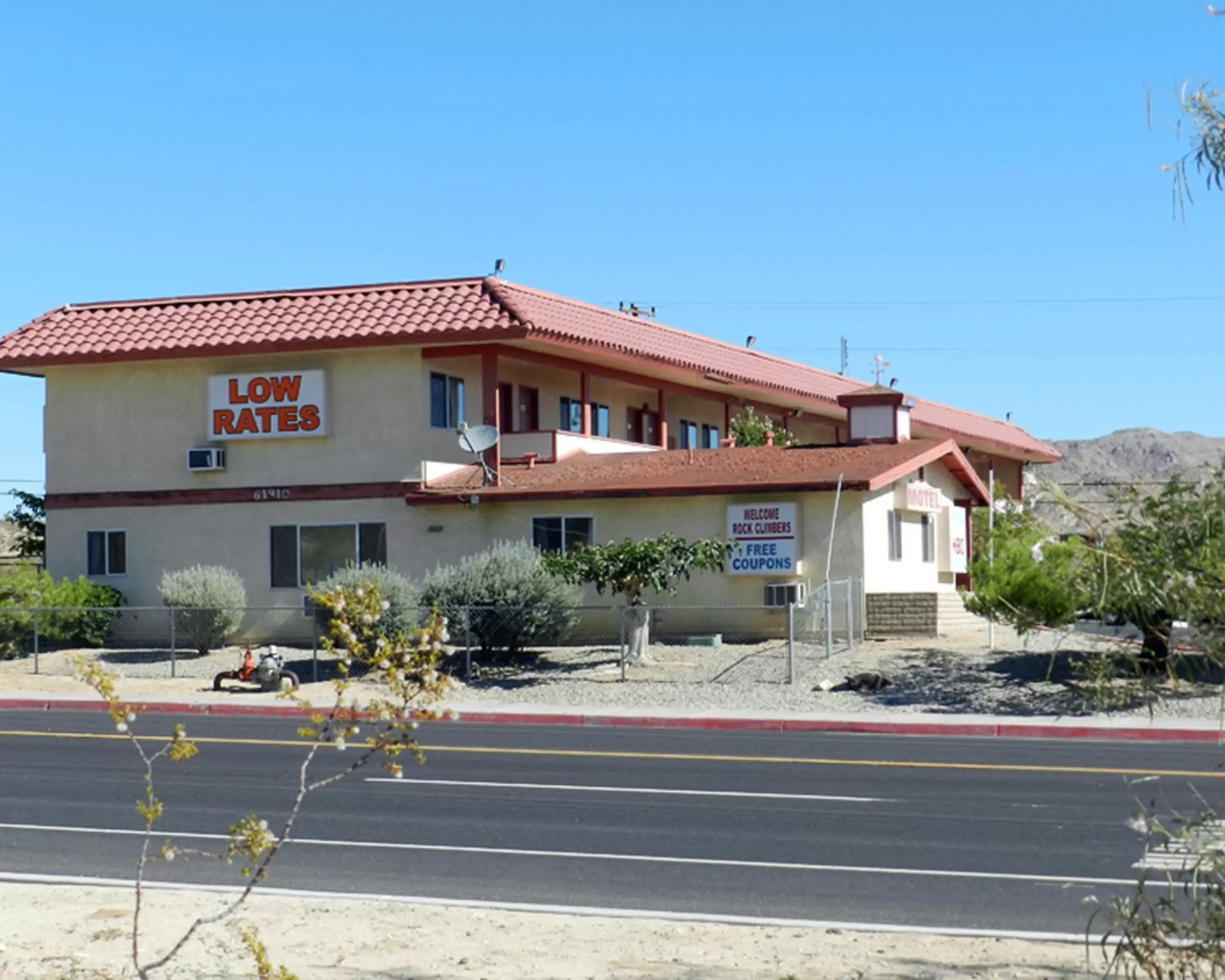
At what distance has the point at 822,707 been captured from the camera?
A: 2508cm

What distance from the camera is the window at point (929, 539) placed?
35500mm

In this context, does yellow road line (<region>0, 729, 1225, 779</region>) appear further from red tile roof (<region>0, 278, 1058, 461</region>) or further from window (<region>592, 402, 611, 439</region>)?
window (<region>592, 402, 611, 439</region>)

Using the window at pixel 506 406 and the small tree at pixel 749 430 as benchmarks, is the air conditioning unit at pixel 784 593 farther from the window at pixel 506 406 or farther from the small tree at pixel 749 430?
the small tree at pixel 749 430

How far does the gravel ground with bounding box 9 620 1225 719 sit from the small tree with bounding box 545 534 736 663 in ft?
2.62

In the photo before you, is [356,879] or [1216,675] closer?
[356,879]

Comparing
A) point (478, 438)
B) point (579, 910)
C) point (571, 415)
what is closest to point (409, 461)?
point (478, 438)

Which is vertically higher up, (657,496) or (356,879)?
(657,496)

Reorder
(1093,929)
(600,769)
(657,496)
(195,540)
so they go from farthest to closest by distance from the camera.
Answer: (195,540) < (657,496) < (600,769) < (1093,929)

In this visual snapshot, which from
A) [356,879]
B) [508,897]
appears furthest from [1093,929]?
[356,879]

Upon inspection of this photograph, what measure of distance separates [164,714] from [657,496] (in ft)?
33.0

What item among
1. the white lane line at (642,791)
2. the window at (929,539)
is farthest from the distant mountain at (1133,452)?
the white lane line at (642,791)

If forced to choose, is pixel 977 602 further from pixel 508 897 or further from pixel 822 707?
pixel 508 897

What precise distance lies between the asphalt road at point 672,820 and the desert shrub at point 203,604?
11555 mm

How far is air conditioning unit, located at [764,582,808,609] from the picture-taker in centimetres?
3108
